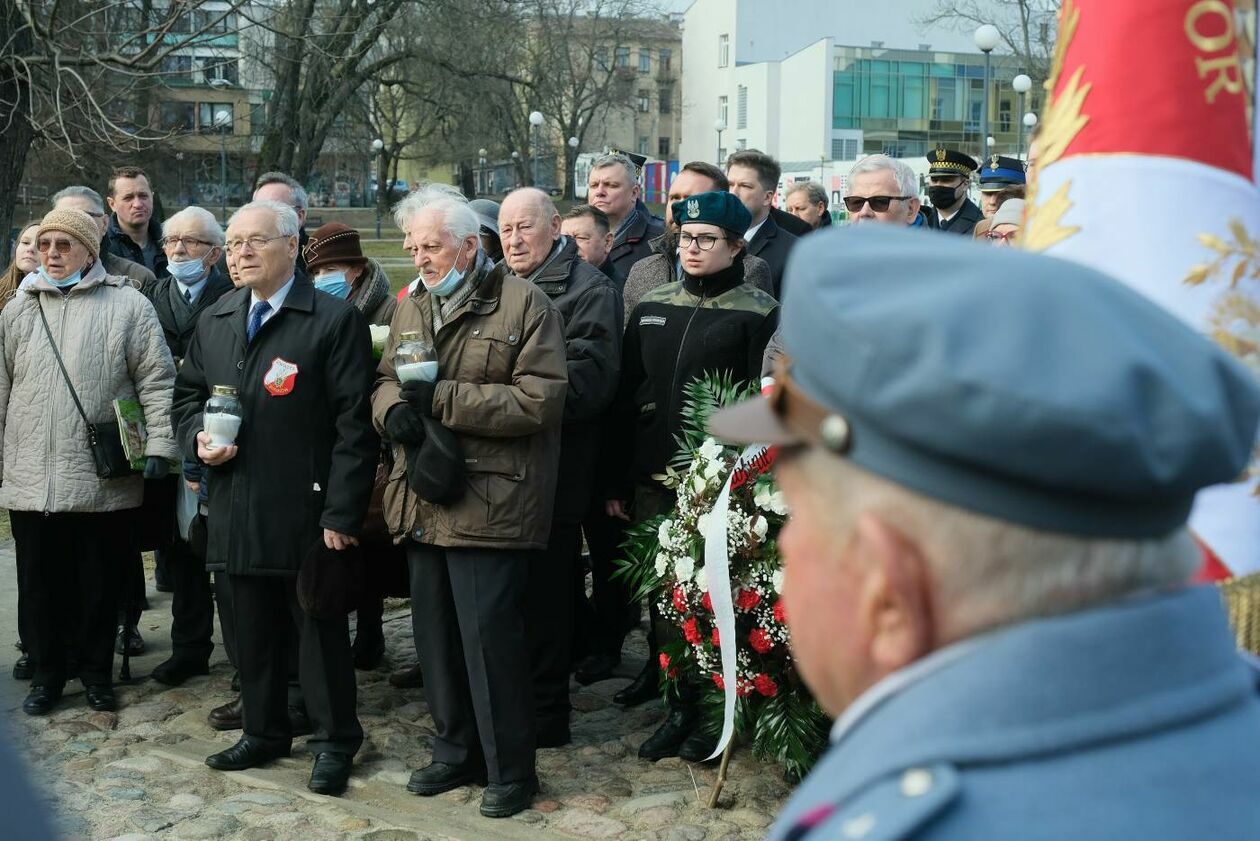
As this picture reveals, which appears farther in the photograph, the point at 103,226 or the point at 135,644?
the point at 103,226

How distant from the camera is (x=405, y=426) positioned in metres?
5.34

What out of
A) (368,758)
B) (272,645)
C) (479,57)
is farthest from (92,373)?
(479,57)

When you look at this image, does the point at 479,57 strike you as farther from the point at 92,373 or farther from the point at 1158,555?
the point at 1158,555

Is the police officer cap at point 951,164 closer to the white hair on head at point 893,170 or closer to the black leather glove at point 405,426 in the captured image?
the white hair on head at point 893,170

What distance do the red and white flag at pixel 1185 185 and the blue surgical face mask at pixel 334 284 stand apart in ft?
16.2

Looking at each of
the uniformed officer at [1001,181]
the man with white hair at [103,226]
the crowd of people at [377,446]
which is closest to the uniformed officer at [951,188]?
the uniformed officer at [1001,181]

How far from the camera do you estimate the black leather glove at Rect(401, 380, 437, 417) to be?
17.5 ft

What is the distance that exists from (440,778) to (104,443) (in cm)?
222

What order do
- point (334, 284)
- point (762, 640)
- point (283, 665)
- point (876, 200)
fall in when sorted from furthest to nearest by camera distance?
1. point (876, 200)
2. point (334, 284)
3. point (283, 665)
4. point (762, 640)

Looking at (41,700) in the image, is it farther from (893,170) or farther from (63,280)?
(893,170)

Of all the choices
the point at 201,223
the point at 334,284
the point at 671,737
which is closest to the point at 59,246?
the point at 201,223

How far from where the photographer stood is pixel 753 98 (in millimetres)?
79375

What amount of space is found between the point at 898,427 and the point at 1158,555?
0.24 meters

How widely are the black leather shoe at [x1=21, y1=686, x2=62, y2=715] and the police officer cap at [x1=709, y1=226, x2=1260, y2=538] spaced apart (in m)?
6.20
